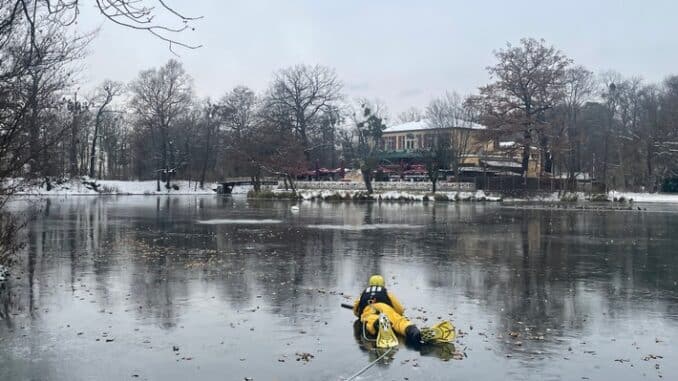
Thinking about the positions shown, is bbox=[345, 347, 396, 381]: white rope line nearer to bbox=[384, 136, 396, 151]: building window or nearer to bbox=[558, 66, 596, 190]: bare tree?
bbox=[558, 66, 596, 190]: bare tree

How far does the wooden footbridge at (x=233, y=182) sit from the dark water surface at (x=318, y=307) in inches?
2285

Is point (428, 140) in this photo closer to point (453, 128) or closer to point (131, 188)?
point (453, 128)

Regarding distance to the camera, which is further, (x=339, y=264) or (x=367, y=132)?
(x=367, y=132)

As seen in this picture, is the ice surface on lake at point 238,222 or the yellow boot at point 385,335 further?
the ice surface on lake at point 238,222

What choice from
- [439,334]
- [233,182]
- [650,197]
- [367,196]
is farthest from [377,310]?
[233,182]

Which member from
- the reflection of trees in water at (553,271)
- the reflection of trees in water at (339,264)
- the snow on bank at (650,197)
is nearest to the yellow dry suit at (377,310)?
the reflection of trees in water at (339,264)

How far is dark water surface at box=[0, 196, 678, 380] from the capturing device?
7.41m

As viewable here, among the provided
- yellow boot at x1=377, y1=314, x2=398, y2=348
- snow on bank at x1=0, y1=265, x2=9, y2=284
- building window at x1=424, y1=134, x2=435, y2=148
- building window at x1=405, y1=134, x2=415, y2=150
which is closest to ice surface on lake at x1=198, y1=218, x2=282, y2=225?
snow on bank at x1=0, y1=265, x2=9, y2=284

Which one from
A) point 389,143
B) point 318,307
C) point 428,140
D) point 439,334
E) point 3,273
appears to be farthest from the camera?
point 389,143

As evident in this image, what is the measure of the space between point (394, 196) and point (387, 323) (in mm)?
51203

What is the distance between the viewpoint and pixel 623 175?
69875mm

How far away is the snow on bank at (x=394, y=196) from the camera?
188ft

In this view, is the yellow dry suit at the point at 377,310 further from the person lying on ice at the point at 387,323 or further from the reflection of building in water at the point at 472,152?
the reflection of building in water at the point at 472,152

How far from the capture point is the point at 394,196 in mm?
59250
